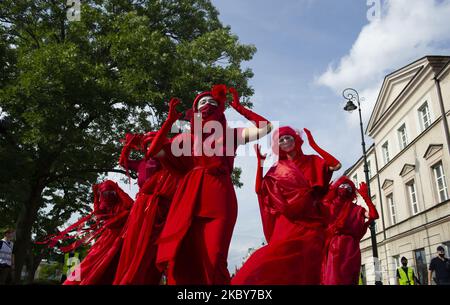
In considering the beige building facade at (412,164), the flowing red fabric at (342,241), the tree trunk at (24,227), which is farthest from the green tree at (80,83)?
the beige building facade at (412,164)

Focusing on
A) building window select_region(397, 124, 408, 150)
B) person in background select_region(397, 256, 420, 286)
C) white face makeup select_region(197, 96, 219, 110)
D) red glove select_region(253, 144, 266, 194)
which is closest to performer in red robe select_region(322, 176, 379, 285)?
red glove select_region(253, 144, 266, 194)

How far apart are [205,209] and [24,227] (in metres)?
10.9

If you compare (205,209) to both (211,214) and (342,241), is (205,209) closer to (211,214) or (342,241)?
(211,214)

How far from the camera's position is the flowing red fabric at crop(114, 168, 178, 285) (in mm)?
3787

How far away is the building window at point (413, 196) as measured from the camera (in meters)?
23.2

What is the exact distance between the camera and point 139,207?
4207 mm

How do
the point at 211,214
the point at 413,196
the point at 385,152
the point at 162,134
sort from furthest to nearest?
1. the point at 385,152
2. the point at 413,196
3. the point at 162,134
4. the point at 211,214

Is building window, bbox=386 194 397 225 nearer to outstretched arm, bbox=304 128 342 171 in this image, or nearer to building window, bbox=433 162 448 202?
building window, bbox=433 162 448 202

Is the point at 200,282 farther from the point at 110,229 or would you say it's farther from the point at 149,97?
the point at 149,97

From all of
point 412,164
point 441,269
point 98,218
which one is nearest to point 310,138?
point 98,218

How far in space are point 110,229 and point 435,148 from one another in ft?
63.1

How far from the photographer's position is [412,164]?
23.2 m

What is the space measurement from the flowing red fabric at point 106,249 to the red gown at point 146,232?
25.6 inches

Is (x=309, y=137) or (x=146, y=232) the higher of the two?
(x=309, y=137)
